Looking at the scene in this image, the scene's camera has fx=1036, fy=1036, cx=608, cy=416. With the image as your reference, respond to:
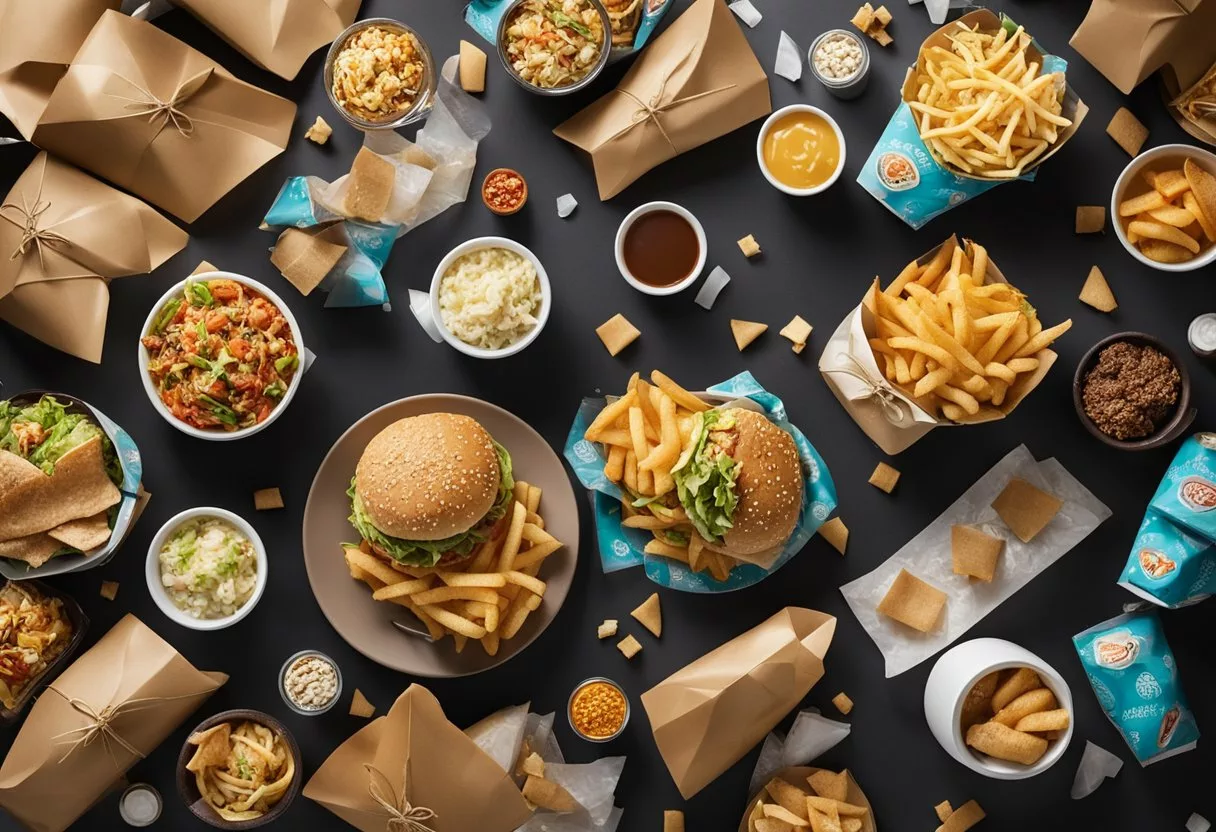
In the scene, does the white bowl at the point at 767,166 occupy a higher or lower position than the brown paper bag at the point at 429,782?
higher

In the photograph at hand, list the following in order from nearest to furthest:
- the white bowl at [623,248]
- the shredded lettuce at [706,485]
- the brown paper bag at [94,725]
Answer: the shredded lettuce at [706,485]
the brown paper bag at [94,725]
the white bowl at [623,248]

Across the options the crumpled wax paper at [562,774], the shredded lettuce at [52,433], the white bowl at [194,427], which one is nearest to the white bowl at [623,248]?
the white bowl at [194,427]

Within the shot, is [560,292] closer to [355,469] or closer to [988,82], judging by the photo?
[355,469]

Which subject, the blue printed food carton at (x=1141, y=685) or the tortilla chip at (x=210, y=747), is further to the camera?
the blue printed food carton at (x=1141, y=685)

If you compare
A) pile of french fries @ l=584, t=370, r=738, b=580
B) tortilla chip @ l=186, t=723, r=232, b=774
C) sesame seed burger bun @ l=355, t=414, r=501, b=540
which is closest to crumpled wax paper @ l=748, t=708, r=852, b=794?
pile of french fries @ l=584, t=370, r=738, b=580

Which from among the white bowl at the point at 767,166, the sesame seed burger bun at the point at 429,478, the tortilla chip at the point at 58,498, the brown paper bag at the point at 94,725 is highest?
the white bowl at the point at 767,166

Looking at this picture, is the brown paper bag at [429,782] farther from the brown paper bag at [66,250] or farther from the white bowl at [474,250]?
the brown paper bag at [66,250]
